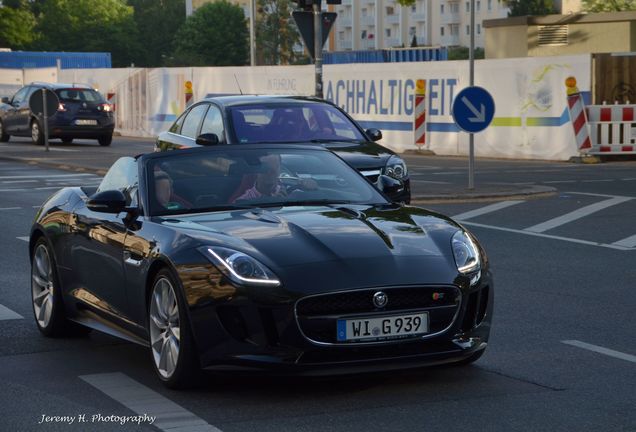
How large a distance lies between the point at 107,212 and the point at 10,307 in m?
2.59

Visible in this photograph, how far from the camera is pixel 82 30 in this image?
154875 millimetres

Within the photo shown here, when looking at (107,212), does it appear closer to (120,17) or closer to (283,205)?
(283,205)

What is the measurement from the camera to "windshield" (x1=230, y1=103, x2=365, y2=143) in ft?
54.3

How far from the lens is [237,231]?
24.1 feet

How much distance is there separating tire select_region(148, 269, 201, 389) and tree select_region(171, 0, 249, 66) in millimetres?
134175

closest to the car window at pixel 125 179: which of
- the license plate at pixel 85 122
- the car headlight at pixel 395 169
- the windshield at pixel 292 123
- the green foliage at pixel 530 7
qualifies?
the car headlight at pixel 395 169

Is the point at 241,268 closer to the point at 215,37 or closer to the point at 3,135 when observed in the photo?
the point at 3,135

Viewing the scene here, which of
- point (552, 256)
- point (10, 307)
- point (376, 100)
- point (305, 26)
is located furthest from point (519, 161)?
point (10, 307)

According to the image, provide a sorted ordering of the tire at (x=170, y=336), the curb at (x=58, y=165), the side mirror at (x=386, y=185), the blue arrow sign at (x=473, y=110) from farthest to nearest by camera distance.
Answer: the curb at (x=58, y=165)
the blue arrow sign at (x=473, y=110)
the side mirror at (x=386, y=185)
the tire at (x=170, y=336)

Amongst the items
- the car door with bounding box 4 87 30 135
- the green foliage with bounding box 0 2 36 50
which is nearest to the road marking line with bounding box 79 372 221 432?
the car door with bounding box 4 87 30 135

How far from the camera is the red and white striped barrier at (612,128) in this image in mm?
28812

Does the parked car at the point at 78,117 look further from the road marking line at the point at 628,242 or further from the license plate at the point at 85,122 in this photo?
the road marking line at the point at 628,242

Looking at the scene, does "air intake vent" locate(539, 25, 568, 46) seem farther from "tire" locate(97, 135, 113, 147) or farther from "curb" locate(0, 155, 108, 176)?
"curb" locate(0, 155, 108, 176)

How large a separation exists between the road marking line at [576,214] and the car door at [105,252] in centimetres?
807
